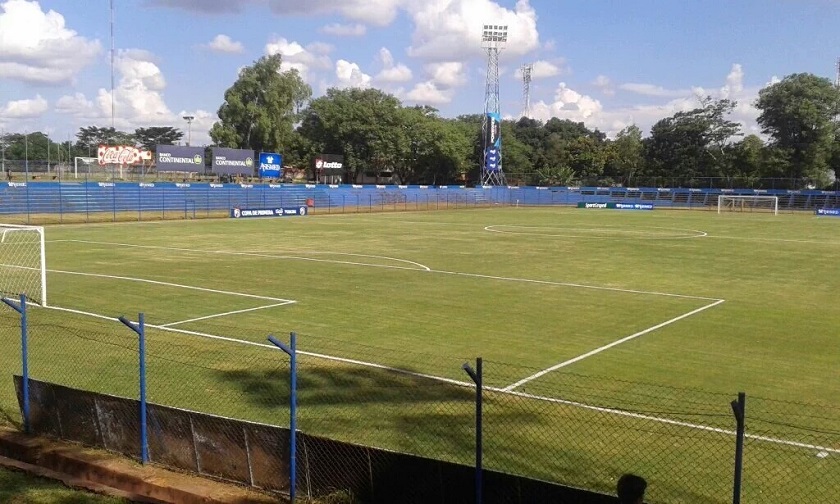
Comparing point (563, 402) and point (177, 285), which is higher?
point (563, 402)

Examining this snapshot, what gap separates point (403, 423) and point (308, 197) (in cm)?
6813

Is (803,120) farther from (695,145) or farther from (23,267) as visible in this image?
(23,267)

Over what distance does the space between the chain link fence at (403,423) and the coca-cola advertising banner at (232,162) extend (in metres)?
58.4

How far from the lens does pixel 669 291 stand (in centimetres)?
2286

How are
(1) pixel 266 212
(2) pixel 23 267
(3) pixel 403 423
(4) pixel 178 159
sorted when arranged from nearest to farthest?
(3) pixel 403 423 < (2) pixel 23 267 < (1) pixel 266 212 < (4) pixel 178 159

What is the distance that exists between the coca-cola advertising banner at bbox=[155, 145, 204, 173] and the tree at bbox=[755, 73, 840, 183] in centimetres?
7572

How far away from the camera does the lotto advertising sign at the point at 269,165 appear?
7619 centimetres

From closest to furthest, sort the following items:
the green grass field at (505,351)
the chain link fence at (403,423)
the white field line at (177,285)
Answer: the chain link fence at (403,423)
the green grass field at (505,351)
the white field line at (177,285)

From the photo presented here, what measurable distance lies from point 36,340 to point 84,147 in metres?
132

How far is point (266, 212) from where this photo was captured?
2456 inches

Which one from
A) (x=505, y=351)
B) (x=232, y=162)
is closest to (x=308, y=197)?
(x=232, y=162)

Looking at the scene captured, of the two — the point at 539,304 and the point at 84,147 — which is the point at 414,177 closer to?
the point at 84,147

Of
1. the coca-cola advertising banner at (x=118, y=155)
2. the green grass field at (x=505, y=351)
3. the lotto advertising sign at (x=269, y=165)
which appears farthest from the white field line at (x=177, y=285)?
the lotto advertising sign at (x=269, y=165)

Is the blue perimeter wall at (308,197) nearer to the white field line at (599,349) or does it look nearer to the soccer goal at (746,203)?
the soccer goal at (746,203)
